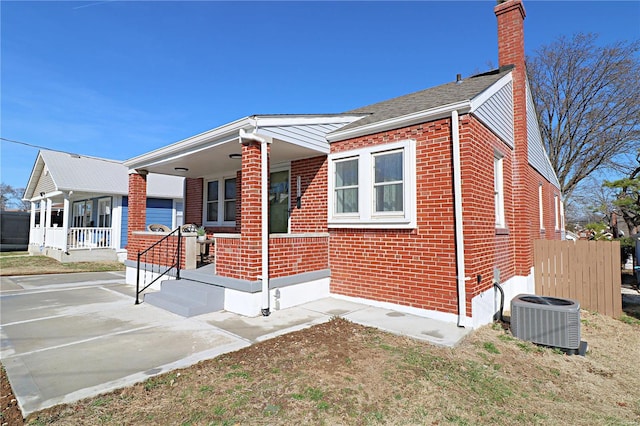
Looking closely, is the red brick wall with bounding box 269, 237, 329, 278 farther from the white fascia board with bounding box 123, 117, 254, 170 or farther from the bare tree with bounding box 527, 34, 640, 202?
the bare tree with bounding box 527, 34, 640, 202

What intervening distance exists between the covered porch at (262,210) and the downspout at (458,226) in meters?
2.71

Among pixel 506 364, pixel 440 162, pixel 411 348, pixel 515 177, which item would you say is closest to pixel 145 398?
pixel 411 348

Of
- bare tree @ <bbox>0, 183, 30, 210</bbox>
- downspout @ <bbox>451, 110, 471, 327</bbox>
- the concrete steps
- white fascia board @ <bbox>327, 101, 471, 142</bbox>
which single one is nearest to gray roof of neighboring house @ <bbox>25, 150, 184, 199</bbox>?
the concrete steps

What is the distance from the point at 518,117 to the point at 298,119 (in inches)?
214

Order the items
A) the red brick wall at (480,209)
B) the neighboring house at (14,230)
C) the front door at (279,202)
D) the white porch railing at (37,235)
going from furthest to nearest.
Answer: the neighboring house at (14,230) < the white porch railing at (37,235) < the front door at (279,202) < the red brick wall at (480,209)

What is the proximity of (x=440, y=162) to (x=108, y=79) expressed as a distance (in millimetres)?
14162

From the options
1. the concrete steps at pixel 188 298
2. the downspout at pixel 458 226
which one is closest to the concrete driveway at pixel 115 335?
the concrete steps at pixel 188 298

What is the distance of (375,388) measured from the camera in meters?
3.10

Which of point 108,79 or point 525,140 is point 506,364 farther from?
point 108,79

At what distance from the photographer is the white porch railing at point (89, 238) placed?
15398mm

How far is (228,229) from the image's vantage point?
9984 mm

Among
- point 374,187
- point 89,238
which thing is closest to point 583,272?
point 374,187

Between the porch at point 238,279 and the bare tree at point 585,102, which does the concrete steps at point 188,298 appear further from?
the bare tree at point 585,102

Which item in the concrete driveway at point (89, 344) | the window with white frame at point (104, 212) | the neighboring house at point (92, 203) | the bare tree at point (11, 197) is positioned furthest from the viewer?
the bare tree at point (11, 197)
